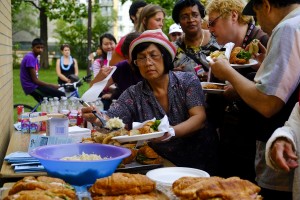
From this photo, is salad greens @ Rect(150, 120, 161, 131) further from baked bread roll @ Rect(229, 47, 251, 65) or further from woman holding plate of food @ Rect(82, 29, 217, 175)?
baked bread roll @ Rect(229, 47, 251, 65)

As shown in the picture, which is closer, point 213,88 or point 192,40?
point 213,88

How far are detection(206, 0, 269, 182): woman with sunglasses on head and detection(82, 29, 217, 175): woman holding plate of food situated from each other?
155 mm

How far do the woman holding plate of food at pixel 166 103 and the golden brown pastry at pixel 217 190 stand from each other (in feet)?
3.60

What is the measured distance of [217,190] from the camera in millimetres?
1908

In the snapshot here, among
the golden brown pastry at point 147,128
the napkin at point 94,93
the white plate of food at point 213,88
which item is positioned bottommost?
the golden brown pastry at point 147,128

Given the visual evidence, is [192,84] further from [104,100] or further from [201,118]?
[104,100]

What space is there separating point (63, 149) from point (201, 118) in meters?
1.02

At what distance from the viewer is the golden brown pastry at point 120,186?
2047mm

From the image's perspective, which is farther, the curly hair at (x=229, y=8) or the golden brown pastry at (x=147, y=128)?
the curly hair at (x=229, y=8)

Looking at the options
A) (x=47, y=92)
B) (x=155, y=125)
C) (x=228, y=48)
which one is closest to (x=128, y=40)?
(x=228, y=48)

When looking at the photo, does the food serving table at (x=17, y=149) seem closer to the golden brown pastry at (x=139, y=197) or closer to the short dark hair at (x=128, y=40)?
the golden brown pastry at (x=139, y=197)

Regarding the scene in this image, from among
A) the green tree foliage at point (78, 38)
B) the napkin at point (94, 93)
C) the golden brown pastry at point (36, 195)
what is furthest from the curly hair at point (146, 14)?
the green tree foliage at point (78, 38)

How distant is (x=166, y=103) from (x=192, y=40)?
135 centimetres

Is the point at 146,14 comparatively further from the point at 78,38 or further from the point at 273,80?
the point at 78,38
